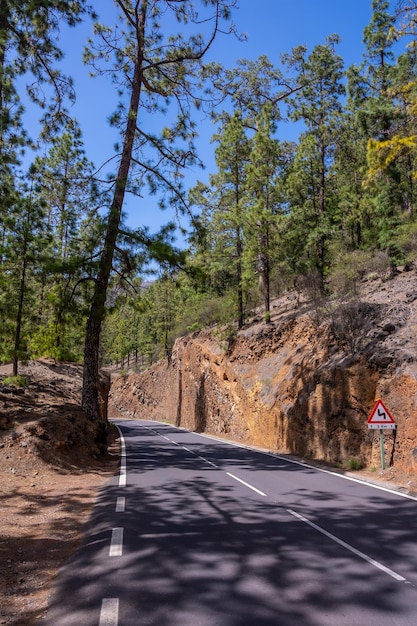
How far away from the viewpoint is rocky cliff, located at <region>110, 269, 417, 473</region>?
12.5 metres

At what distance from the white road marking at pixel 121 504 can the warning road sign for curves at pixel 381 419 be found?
266 inches

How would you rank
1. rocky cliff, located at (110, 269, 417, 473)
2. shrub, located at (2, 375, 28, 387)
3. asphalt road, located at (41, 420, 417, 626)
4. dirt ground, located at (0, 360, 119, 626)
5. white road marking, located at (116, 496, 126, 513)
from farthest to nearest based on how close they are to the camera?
shrub, located at (2, 375, 28, 387) < rocky cliff, located at (110, 269, 417, 473) < white road marking, located at (116, 496, 126, 513) < dirt ground, located at (0, 360, 119, 626) < asphalt road, located at (41, 420, 417, 626)

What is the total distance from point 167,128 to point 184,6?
156 inches

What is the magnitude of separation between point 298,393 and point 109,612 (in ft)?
48.7

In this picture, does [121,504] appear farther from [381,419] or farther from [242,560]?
[381,419]

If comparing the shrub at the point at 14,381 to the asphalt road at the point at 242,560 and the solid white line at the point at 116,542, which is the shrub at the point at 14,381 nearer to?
the asphalt road at the point at 242,560

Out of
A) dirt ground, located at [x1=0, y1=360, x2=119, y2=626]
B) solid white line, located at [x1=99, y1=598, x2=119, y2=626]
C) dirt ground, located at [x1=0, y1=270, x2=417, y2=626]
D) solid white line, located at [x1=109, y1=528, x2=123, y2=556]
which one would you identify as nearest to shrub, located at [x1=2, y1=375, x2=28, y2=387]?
dirt ground, located at [x1=0, y1=270, x2=417, y2=626]

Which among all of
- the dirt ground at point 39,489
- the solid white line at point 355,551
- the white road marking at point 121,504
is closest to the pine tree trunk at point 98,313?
the dirt ground at point 39,489

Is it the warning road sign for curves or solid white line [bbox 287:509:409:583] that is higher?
the warning road sign for curves

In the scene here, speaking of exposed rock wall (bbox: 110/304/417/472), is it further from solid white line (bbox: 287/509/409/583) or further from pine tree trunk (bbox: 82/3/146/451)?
pine tree trunk (bbox: 82/3/146/451)

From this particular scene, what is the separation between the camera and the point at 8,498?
7.98 meters

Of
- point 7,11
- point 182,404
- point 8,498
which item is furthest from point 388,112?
point 182,404

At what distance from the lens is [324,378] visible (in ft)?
51.2

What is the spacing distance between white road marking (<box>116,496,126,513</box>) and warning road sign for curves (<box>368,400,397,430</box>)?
6.75 metres
